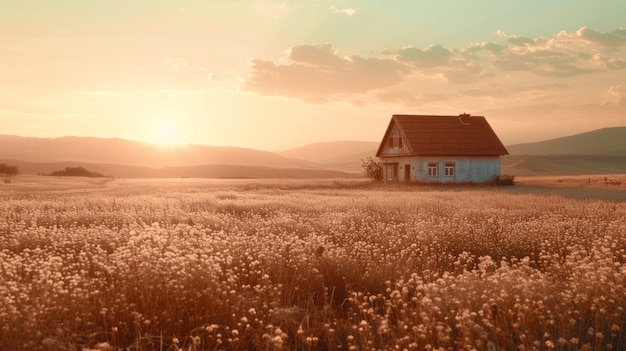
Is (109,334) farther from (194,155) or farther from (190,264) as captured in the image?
(194,155)

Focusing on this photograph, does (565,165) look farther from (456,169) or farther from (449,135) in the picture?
(456,169)

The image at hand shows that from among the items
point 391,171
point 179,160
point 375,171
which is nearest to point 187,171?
point 179,160

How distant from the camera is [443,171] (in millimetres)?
50500

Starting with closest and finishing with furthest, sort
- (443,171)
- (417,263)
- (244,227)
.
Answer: (417,263)
(244,227)
(443,171)

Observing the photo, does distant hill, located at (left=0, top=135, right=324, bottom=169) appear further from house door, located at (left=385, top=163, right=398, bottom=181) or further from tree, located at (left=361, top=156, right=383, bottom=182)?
house door, located at (left=385, top=163, right=398, bottom=181)

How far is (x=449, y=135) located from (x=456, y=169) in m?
3.82

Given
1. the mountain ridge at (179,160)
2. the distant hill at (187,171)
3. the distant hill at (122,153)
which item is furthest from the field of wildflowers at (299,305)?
the distant hill at (122,153)

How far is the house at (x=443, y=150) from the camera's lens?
5028 cm

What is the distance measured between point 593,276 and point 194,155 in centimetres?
17487

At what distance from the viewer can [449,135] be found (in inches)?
2048

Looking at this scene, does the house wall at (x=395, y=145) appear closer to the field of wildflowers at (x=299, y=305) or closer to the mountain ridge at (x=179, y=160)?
the field of wildflowers at (x=299, y=305)

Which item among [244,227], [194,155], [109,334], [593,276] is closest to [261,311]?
[109,334]

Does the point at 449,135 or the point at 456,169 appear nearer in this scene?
the point at 456,169

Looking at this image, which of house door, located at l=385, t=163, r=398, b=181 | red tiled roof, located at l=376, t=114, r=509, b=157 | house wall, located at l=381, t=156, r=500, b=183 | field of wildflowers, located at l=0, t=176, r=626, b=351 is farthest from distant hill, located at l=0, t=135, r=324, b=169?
field of wildflowers, located at l=0, t=176, r=626, b=351
